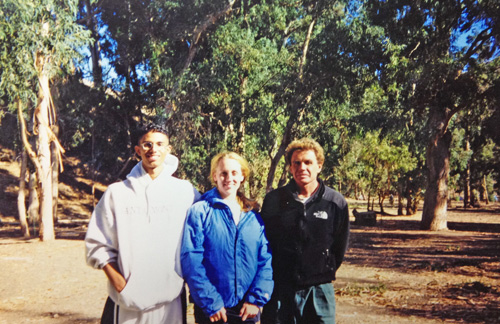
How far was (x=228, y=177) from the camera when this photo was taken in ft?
9.58

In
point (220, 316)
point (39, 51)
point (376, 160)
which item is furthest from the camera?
point (376, 160)

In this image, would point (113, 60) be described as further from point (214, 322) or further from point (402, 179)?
point (214, 322)

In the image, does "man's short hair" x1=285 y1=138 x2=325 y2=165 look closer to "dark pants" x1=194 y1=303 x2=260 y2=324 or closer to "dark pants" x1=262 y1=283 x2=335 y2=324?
"dark pants" x1=262 y1=283 x2=335 y2=324

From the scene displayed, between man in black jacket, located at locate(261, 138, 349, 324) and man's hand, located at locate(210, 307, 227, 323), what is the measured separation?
1.56ft

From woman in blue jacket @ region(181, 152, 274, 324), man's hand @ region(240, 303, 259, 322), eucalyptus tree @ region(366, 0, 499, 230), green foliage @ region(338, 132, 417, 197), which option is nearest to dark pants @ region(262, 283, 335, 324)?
woman in blue jacket @ region(181, 152, 274, 324)

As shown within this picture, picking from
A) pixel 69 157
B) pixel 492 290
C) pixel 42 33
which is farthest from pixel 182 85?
pixel 69 157

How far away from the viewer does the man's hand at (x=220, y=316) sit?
269 centimetres

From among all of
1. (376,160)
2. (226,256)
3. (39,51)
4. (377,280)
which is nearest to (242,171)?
(226,256)

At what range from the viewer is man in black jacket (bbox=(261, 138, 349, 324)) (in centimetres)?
304

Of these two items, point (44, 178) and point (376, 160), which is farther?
point (376, 160)

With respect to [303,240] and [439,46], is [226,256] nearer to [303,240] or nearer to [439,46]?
[303,240]

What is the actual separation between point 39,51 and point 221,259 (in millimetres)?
13441

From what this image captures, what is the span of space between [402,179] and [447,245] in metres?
11.2

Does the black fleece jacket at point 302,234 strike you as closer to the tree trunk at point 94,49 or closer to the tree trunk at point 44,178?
the tree trunk at point 44,178
